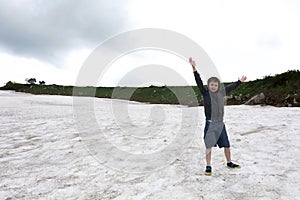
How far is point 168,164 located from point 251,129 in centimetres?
464

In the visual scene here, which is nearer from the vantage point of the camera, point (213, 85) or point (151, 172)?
point (213, 85)

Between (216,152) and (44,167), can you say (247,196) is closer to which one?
(216,152)

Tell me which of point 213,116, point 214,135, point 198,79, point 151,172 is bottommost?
point 151,172

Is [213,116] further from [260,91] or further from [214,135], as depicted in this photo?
[260,91]

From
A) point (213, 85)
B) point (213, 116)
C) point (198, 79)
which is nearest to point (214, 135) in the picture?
point (213, 116)

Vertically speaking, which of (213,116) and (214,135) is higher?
(213,116)

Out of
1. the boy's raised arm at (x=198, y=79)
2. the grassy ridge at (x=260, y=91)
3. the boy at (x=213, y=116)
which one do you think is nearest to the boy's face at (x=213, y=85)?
the boy at (x=213, y=116)

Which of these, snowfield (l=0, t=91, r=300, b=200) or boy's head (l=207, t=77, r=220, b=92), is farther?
boy's head (l=207, t=77, r=220, b=92)

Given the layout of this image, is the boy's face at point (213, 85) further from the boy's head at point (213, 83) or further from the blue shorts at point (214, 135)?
the blue shorts at point (214, 135)

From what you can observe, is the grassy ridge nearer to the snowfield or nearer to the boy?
the snowfield

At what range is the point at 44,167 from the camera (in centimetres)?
617

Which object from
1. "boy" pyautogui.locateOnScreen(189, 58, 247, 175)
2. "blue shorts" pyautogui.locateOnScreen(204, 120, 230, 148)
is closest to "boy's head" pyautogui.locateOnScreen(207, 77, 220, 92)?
"boy" pyautogui.locateOnScreen(189, 58, 247, 175)

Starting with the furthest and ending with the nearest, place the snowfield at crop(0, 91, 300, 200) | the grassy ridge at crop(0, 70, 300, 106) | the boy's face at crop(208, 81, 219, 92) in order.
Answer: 1. the grassy ridge at crop(0, 70, 300, 106)
2. the boy's face at crop(208, 81, 219, 92)
3. the snowfield at crop(0, 91, 300, 200)

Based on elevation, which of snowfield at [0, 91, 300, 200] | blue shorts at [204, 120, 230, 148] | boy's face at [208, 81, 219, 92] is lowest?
snowfield at [0, 91, 300, 200]
